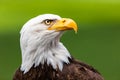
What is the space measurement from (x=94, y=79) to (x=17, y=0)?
477 inches

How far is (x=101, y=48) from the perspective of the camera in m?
16.0

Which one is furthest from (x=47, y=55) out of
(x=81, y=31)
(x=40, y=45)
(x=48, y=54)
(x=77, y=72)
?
(x=81, y=31)

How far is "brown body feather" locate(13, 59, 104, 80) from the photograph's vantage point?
997 centimetres

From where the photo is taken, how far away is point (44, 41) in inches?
388

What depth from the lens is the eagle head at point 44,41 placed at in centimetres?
981

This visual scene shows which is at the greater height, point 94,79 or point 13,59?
point 94,79

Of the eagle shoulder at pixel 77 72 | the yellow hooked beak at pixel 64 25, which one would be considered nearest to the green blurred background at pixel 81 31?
the eagle shoulder at pixel 77 72

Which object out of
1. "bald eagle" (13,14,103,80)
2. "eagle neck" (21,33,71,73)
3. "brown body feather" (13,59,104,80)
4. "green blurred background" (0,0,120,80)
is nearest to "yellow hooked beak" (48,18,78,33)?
"bald eagle" (13,14,103,80)

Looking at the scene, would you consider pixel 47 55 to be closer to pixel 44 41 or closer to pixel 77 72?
pixel 44 41

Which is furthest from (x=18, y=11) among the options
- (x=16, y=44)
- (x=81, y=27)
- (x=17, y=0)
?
(x=16, y=44)

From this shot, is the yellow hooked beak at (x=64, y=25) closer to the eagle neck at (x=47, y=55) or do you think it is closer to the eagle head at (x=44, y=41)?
the eagle head at (x=44, y=41)

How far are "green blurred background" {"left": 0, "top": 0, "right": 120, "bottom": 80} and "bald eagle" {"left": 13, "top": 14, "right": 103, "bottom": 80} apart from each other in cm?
420

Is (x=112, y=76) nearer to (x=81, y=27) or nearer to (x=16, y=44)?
(x=16, y=44)

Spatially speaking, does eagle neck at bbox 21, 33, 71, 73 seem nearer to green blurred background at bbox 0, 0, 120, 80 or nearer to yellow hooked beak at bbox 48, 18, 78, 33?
yellow hooked beak at bbox 48, 18, 78, 33
